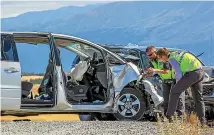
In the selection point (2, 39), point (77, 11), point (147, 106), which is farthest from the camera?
point (77, 11)

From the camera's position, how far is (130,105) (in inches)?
486

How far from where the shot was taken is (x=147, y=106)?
12.6 meters

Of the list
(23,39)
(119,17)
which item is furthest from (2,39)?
(119,17)

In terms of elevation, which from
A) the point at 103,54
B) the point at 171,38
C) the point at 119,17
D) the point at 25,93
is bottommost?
the point at 25,93

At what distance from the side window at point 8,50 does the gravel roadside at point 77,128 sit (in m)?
1.22

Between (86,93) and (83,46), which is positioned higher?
(83,46)

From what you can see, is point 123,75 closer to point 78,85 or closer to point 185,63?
point 78,85

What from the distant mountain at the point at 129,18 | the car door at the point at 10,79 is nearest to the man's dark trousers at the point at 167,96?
the car door at the point at 10,79

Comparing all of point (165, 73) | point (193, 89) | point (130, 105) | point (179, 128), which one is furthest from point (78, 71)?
point (179, 128)

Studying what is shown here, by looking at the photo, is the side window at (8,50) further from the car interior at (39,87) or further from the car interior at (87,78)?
the car interior at (87,78)

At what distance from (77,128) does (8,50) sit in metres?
2.19

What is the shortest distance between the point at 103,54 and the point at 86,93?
822mm

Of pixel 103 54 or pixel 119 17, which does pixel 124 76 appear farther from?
pixel 119 17

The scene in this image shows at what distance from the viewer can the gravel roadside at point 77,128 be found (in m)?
10.0
